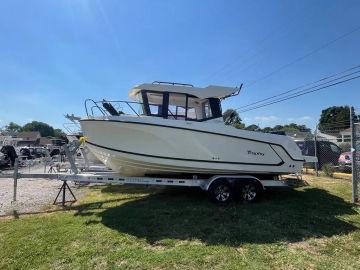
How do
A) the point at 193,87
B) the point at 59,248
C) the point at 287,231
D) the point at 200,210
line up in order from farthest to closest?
the point at 193,87, the point at 200,210, the point at 287,231, the point at 59,248

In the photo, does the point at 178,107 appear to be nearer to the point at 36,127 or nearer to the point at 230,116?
the point at 230,116

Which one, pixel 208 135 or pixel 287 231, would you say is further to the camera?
pixel 208 135

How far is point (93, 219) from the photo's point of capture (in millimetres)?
7078

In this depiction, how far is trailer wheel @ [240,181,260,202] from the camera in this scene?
8.60m

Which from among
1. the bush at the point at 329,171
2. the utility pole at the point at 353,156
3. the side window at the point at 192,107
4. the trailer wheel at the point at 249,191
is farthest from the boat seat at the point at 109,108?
the bush at the point at 329,171

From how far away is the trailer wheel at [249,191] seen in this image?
8.60m

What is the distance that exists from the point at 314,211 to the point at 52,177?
6.55 metres

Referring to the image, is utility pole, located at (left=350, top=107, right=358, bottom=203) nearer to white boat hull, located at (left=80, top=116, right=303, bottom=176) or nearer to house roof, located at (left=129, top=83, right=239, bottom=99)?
white boat hull, located at (left=80, top=116, right=303, bottom=176)

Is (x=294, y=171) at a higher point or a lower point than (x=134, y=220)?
higher

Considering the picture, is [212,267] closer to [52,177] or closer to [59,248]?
[59,248]

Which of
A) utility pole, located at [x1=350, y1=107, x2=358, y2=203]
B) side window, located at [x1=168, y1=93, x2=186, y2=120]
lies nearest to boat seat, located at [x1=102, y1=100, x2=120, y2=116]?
side window, located at [x1=168, y1=93, x2=186, y2=120]

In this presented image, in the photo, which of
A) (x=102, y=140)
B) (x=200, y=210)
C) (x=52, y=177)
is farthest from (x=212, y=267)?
(x=52, y=177)

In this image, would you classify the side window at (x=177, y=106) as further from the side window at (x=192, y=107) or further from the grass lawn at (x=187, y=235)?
the grass lawn at (x=187, y=235)

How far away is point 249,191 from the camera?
868cm
